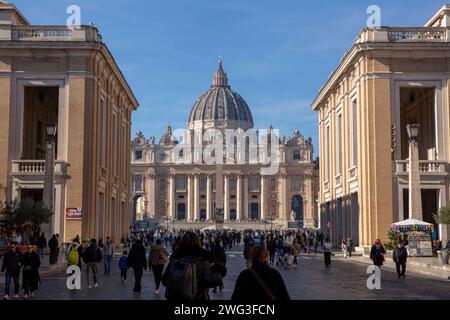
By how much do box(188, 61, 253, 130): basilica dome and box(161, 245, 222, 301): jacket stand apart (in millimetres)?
166871

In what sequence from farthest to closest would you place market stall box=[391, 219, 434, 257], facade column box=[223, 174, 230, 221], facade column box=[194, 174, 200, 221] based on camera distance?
facade column box=[223, 174, 230, 221]
facade column box=[194, 174, 200, 221]
market stall box=[391, 219, 434, 257]

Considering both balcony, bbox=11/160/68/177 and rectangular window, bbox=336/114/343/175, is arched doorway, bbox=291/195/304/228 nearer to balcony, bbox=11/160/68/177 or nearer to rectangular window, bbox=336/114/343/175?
rectangular window, bbox=336/114/343/175

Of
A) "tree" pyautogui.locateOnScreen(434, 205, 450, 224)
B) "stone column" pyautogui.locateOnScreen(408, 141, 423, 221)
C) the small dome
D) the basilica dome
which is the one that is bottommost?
"tree" pyautogui.locateOnScreen(434, 205, 450, 224)

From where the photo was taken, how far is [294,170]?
477 ft

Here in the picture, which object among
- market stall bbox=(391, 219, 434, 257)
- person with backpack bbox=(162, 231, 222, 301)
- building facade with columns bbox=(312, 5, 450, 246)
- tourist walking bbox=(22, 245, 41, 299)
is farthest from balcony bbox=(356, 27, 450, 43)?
person with backpack bbox=(162, 231, 222, 301)

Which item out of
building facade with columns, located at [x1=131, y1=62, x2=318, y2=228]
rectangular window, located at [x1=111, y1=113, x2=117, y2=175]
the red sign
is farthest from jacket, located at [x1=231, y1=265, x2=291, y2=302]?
building facade with columns, located at [x1=131, y1=62, x2=318, y2=228]

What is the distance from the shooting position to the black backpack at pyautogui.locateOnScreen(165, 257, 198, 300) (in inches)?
348

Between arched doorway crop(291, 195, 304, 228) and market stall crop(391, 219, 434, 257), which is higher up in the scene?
arched doorway crop(291, 195, 304, 228)

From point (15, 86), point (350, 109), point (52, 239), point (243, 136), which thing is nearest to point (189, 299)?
point (52, 239)

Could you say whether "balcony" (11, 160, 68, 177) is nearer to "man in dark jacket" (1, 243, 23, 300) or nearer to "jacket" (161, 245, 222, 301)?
"man in dark jacket" (1, 243, 23, 300)

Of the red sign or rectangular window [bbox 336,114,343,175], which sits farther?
rectangular window [bbox 336,114,343,175]

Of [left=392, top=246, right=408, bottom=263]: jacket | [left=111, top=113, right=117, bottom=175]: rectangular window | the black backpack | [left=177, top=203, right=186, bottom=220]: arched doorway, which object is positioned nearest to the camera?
the black backpack

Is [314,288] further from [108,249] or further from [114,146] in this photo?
[114,146]

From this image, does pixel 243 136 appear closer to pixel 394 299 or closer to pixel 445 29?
pixel 445 29
